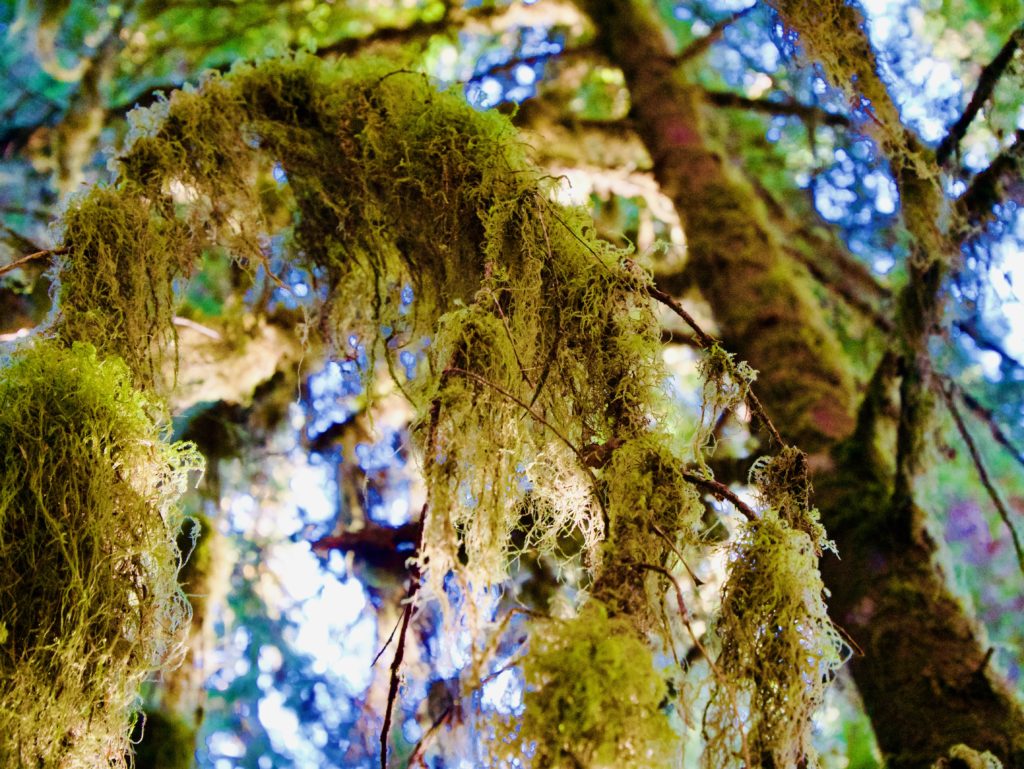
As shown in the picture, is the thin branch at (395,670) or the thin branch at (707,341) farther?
the thin branch at (707,341)

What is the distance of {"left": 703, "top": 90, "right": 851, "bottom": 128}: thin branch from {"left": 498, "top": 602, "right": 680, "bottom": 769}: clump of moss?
305 centimetres

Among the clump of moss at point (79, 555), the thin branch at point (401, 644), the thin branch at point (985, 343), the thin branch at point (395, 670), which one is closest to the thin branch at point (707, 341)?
the thin branch at point (401, 644)

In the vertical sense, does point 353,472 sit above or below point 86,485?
below

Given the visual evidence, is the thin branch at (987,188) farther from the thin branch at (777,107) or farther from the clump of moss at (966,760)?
the clump of moss at (966,760)

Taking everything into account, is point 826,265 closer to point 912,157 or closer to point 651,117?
point 651,117

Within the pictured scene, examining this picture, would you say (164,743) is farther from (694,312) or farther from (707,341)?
(694,312)

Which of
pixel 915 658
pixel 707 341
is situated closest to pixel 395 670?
pixel 707 341

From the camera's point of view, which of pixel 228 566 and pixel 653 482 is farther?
pixel 228 566

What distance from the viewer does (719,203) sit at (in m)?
3.18

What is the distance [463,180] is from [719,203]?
1660mm

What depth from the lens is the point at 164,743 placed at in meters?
2.61

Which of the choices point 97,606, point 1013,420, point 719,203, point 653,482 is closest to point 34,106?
point 719,203

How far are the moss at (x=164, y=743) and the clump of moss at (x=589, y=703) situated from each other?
198cm

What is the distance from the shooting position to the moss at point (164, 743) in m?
2.61
